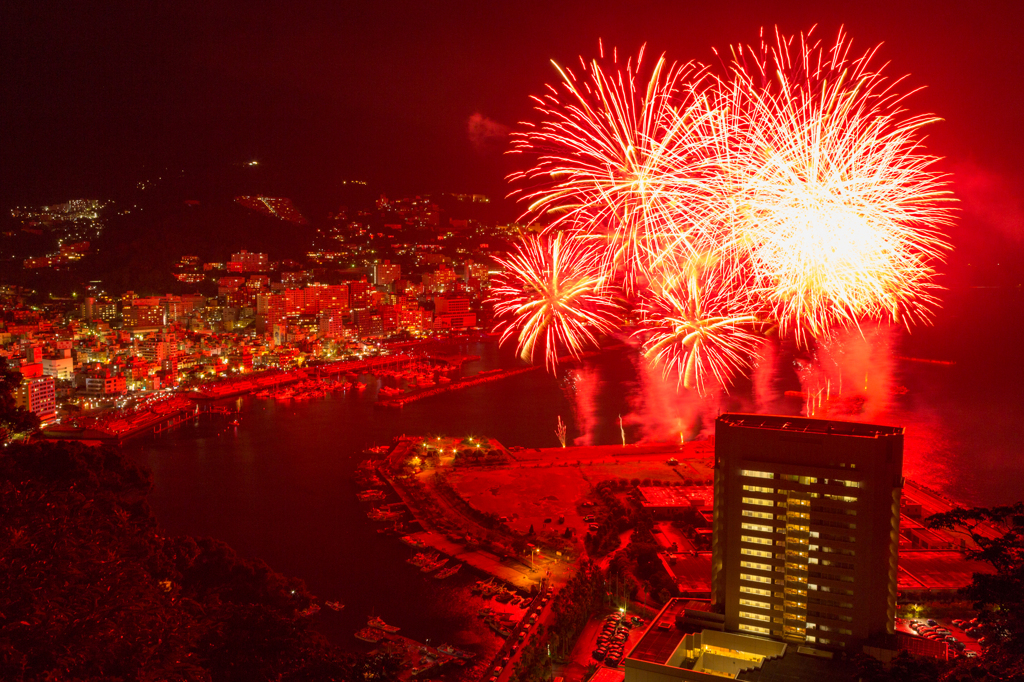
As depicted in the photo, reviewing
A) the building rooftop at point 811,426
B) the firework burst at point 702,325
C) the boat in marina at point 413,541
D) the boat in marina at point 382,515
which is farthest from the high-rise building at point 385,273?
the building rooftop at point 811,426

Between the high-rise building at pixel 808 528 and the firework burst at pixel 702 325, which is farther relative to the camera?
the firework burst at pixel 702 325

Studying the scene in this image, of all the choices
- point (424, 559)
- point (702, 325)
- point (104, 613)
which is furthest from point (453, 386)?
point (104, 613)

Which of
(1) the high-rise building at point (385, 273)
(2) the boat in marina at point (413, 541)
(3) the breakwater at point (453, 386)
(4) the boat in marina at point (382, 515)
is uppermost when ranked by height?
(1) the high-rise building at point (385, 273)

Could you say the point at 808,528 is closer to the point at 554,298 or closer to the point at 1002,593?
the point at 1002,593

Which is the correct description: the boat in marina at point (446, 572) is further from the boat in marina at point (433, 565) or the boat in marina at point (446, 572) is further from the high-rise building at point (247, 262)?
the high-rise building at point (247, 262)

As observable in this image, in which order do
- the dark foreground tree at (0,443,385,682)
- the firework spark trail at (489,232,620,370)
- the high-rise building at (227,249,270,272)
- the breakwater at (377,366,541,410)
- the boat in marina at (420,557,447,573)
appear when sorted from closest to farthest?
the dark foreground tree at (0,443,385,682)
the boat in marina at (420,557,447,573)
the firework spark trail at (489,232,620,370)
the breakwater at (377,366,541,410)
the high-rise building at (227,249,270,272)

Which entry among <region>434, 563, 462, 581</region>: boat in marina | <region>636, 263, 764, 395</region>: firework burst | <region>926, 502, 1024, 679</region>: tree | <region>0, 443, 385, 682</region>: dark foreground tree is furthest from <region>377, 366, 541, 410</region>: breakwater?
<region>926, 502, 1024, 679</region>: tree

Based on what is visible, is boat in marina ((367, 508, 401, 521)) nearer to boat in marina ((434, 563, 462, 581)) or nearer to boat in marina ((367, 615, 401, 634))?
boat in marina ((434, 563, 462, 581))

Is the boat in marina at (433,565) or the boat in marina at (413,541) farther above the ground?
the boat in marina at (413,541)
